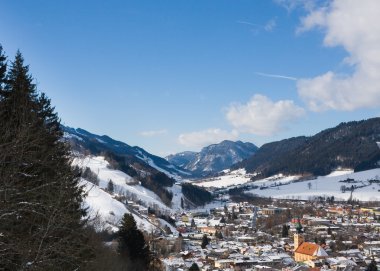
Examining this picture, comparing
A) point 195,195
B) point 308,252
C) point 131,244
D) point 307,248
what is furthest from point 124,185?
point 131,244

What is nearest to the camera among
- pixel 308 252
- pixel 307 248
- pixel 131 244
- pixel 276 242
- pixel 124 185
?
pixel 131 244

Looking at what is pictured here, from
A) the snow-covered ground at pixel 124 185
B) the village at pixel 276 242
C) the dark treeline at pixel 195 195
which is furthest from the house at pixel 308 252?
the dark treeline at pixel 195 195

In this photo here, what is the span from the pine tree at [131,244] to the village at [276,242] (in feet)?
60.8

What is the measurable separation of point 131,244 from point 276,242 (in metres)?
69.7

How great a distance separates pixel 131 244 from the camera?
23578 mm

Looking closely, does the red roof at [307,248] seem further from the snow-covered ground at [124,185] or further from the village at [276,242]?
the snow-covered ground at [124,185]

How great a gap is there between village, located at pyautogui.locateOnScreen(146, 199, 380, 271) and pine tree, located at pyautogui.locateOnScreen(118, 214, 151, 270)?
729 inches

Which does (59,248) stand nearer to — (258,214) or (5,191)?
(5,191)

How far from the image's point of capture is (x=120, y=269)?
18.8 m

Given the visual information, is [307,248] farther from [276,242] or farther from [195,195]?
[195,195]

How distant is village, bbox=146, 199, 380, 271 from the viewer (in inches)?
2399

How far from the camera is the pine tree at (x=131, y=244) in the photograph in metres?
23.1

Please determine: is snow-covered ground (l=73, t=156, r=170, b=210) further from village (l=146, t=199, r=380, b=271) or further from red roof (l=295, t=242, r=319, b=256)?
red roof (l=295, t=242, r=319, b=256)

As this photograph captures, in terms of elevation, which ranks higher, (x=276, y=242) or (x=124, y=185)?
(x=124, y=185)
